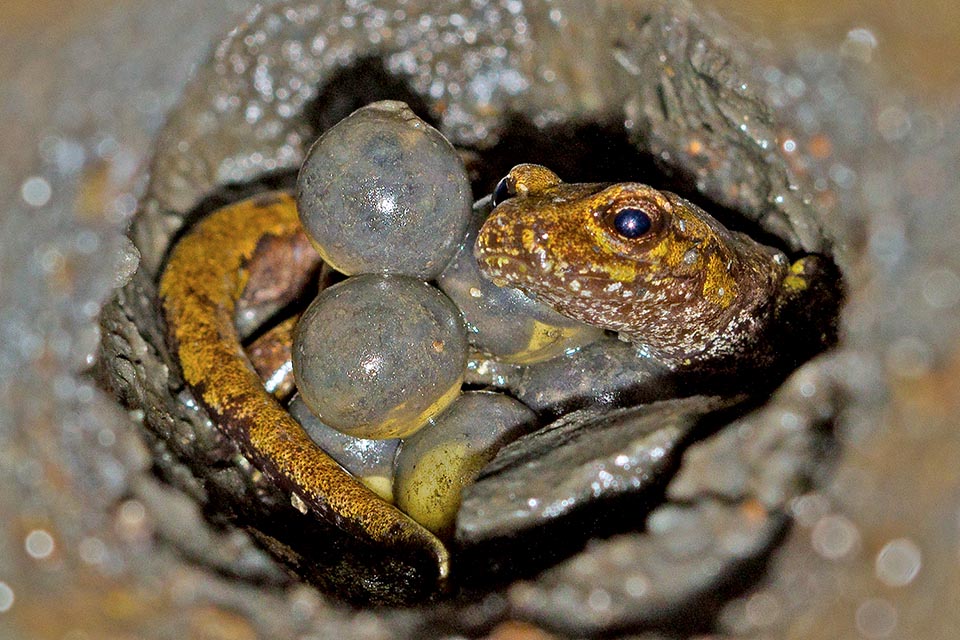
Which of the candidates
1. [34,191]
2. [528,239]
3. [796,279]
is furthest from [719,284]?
[34,191]

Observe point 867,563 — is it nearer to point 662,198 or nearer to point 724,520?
point 724,520

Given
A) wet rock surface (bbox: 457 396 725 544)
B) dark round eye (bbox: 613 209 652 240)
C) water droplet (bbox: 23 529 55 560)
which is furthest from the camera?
dark round eye (bbox: 613 209 652 240)

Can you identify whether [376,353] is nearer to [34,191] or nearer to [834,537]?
[34,191]

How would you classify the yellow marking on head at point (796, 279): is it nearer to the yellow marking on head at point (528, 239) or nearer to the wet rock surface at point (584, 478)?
the wet rock surface at point (584, 478)

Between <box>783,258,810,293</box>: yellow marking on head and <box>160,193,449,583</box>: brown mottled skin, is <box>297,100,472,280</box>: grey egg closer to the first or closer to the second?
<box>160,193,449,583</box>: brown mottled skin

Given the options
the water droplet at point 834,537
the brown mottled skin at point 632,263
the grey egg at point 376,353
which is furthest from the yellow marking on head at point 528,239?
the water droplet at point 834,537

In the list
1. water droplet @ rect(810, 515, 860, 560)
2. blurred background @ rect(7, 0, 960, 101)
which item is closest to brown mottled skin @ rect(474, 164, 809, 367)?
blurred background @ rect(7, 0, 960, 101)
